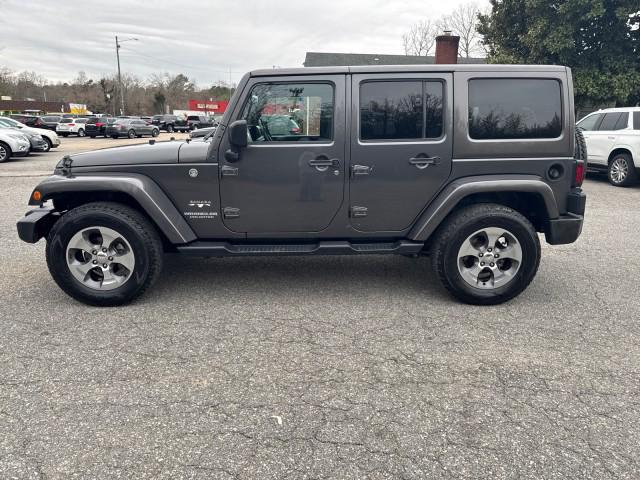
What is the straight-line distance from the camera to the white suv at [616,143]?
1027cm

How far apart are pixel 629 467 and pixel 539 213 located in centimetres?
239

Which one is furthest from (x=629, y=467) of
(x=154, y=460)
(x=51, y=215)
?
(x=51, y=215)

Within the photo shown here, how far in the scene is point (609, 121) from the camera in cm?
1093

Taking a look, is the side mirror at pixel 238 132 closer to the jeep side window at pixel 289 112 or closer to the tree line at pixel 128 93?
the jeep side window at pixel 289 112

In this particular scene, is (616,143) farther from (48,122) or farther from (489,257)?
(48,122)

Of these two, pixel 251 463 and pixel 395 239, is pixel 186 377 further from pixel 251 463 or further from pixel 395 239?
pixel 395 239

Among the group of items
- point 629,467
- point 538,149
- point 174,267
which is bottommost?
point 629,467

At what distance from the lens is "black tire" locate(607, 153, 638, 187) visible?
33.9ft

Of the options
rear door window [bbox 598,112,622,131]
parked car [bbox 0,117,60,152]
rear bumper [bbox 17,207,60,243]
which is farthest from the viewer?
parked car [bbox 0,117,60,152]

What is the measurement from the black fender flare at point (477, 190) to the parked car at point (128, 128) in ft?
105

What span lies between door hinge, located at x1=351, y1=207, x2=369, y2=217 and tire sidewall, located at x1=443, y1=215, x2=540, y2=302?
0.75 m

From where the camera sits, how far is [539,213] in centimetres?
410

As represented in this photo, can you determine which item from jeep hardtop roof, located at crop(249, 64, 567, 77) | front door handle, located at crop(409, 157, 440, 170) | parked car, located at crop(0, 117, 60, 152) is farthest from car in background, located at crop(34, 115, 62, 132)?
front door handle, located at crop(409, 157, 440, 170)

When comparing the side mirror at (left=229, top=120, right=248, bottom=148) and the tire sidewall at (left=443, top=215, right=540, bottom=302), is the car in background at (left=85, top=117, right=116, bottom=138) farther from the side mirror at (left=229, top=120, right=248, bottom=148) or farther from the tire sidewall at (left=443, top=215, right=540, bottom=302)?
the tire sidewall at (left=443, top=215, right=540, bottom=302)
